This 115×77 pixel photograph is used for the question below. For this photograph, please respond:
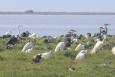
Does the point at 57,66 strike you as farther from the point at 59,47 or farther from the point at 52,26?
the point at 52,26

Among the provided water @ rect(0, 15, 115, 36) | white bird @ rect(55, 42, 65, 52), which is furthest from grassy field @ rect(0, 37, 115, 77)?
water @ rect(0, 15, 115, 36)

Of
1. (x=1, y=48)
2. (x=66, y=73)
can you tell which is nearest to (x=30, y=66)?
(x=66, y=73)

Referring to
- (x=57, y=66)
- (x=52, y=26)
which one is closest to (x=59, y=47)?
(x=57, y=66)

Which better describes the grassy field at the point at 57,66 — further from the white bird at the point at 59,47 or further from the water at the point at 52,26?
the water at the point at 52,26

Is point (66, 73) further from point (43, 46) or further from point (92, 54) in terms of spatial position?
point (43, 46)

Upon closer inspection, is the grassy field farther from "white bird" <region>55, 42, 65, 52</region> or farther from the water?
the water

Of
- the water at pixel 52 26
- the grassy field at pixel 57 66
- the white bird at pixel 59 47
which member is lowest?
the water at pixel 52 26

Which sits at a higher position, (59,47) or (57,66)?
(57,66)

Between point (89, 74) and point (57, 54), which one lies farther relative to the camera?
point (57, 54)

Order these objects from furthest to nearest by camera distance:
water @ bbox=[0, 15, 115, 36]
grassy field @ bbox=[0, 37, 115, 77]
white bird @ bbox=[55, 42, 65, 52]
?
water @ bbox=[0, 15, 115, 36], white bird @ bbox=[55, 42, 65, 52], grassy field @ bbox=[0, 37, 115, 77]

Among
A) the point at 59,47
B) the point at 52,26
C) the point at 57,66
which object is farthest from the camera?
the point at 52,26

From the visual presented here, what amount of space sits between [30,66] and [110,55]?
488 cm

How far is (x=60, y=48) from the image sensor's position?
2347 cm

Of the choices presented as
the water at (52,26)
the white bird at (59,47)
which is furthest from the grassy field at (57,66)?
the water at (52,26)
